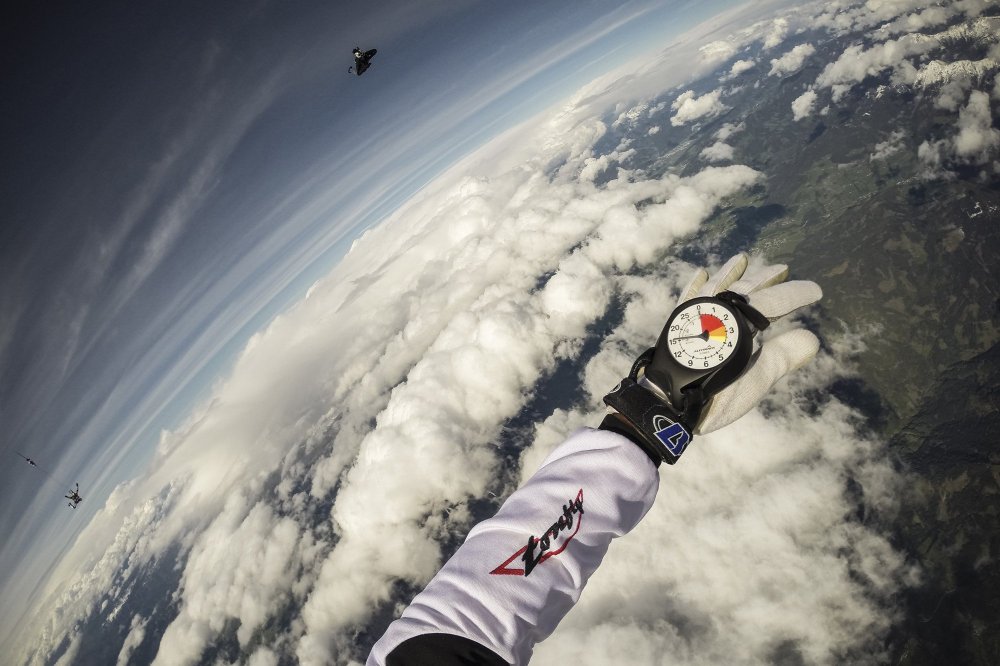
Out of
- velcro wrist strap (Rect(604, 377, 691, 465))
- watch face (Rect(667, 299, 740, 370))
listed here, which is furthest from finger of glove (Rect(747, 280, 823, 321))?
velcro wrist strap (Rect(604, 377, 691, 465))

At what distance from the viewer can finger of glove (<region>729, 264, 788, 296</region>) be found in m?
3.79

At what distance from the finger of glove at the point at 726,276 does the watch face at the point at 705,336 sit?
441 millimetres

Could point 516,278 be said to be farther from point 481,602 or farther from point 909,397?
point 481,602

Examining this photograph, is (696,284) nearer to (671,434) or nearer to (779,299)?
(779,299)

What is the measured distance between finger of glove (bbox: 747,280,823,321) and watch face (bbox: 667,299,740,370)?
41 centimetres

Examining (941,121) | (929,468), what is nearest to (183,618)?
(929,468)

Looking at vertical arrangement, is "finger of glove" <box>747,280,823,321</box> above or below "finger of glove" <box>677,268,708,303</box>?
below

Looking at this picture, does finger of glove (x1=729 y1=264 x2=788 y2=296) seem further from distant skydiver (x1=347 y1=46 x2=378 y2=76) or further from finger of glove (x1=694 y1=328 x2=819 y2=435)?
distant skydiver (x1=347 y1=46 x2=378 y2=76)

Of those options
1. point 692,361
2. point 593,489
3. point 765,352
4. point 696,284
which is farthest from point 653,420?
point 696,284

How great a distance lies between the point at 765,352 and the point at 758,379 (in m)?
0.33

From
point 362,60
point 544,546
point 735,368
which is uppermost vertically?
point 362,60

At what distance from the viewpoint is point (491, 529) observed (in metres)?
2.43

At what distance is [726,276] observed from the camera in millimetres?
3904

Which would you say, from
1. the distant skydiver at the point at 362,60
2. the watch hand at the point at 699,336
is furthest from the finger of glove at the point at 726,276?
the distant skydiver at the point at 362,60
